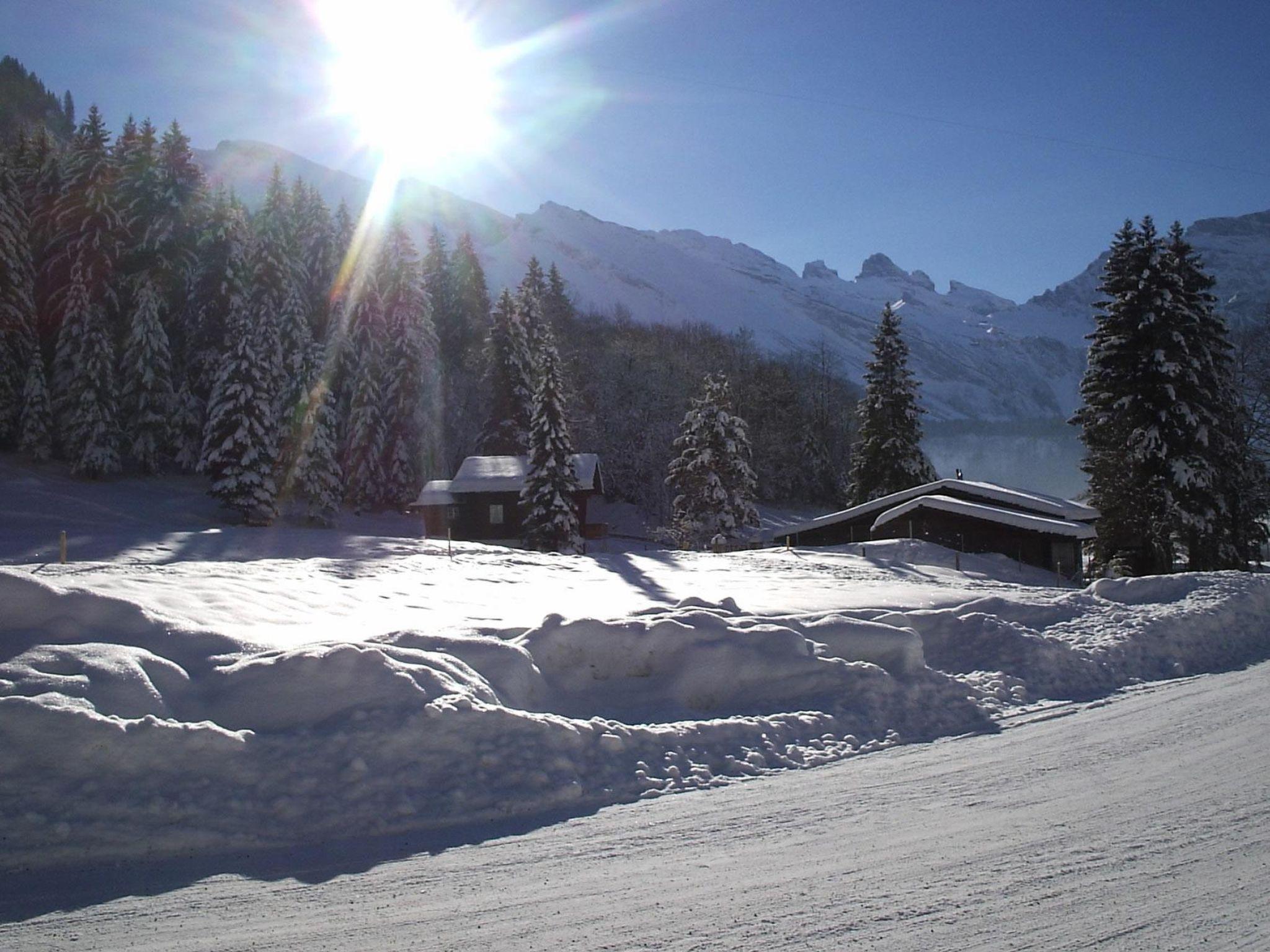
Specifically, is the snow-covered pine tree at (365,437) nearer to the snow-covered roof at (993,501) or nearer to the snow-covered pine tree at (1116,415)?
the snow-covered roof at (993,501)

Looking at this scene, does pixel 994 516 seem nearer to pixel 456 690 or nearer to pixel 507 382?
pixel 456 690

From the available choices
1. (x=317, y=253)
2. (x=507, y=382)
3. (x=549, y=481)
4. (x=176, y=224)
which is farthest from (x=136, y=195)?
(x=549, y=481)

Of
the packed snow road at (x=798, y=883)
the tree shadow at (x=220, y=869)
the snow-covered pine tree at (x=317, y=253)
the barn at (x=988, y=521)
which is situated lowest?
the tree shadow at (x=220, y=869)

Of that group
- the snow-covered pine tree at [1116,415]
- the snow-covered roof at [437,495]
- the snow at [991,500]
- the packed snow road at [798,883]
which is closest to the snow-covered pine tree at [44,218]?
the snow-covered roof at [437,495]

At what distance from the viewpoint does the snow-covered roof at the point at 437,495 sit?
43406mm

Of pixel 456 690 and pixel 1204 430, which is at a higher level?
pixel 1204 430

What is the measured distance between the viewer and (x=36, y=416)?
38094mm

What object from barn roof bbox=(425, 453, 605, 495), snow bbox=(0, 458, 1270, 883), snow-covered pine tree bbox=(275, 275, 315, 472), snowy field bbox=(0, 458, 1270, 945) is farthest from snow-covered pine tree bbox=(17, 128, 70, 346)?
snowy field bbox=(0, 458, 1270, 945)

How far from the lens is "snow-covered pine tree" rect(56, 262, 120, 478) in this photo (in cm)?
3803

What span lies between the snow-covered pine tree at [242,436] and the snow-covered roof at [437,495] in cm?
749

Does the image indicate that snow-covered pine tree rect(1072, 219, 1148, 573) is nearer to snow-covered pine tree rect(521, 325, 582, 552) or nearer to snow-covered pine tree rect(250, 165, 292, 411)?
snow-covered pine tree rect(521, 325, 582, 552)

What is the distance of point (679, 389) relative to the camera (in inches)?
2830

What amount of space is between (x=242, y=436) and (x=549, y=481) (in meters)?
14.0

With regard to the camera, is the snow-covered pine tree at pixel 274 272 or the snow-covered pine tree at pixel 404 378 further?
the snow-covered pine tree at pixel 404 378
